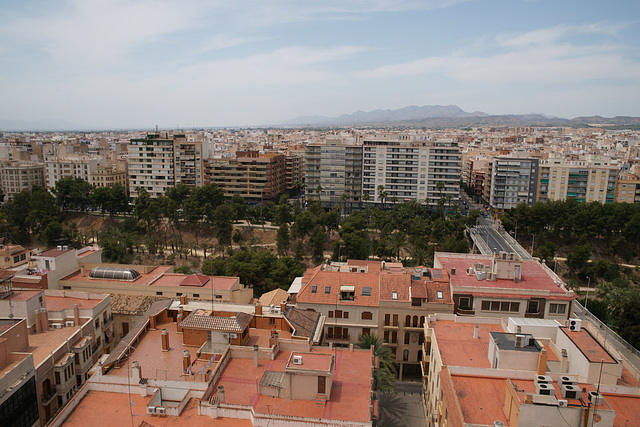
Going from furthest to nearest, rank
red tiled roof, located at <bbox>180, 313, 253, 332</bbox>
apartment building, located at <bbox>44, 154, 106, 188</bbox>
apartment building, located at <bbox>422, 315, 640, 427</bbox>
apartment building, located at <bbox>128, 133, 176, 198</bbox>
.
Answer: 1. apartment building, located at <bbox>44, 154, 106, 188</bbox>
2. apartment building, located at <bbox>128, 133, 176, 198</bbox>
3. red tiled roof, located at <bbox>180, 313, 253, 332</bbox>
4. apartment building, located at <bbox>422, 315, 640, 427</bbox>

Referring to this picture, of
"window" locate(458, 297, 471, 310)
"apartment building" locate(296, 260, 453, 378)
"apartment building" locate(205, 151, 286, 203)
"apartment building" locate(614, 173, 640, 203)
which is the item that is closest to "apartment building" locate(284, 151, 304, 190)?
"apartment building" locate(205, 151, 286, 203)

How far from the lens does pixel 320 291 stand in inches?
1276

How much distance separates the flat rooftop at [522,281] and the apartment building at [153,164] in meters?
64.6

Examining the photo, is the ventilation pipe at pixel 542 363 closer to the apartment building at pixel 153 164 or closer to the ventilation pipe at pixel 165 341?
the ventilation pipe at pixel 165 341

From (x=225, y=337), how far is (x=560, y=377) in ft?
43.4

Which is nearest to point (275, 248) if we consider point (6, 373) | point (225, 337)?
point (225, 337)

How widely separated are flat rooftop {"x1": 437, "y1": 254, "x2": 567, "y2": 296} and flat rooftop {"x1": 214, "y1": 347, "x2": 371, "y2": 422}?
41.0 ft

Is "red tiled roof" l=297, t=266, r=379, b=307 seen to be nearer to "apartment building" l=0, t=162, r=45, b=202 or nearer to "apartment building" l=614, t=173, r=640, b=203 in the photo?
"apartment building" l=614, t=173, r=640, b=203

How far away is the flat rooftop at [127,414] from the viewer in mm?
16125

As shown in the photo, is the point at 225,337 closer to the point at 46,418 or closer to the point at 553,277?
the point at 46,418

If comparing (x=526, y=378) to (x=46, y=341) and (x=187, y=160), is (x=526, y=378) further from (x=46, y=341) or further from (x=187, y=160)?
(x=187, y=160)

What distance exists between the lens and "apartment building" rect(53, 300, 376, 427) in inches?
647

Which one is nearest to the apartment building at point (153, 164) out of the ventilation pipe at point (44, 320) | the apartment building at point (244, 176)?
the apartment building at point (244, 176)

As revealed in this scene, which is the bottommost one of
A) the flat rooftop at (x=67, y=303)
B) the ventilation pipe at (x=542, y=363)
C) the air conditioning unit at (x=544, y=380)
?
the flat rooftop at (x=67, y=303)
